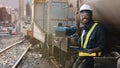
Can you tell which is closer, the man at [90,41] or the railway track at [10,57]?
the man at [90,41]

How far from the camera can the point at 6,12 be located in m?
54.0

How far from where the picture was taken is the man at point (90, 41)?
4.64m

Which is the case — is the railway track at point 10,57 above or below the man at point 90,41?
below

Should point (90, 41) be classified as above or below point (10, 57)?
above

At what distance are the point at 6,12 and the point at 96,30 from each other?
50.5 metres

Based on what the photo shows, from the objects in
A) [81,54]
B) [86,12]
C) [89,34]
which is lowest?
[81,54]

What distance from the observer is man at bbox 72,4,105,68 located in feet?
15.2

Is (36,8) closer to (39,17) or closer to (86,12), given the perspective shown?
(39,17)

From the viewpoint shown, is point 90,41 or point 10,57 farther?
point 10,57

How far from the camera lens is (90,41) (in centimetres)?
473

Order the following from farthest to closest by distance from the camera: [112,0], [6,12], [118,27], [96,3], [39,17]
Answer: [6,12] < [39,17] < [96,3] < [118,27] < [112,0]

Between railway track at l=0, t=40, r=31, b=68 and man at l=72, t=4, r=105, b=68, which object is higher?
man at l=72, t=4, r=105, b=68

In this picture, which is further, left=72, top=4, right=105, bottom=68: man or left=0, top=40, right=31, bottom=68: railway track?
left=0, top=40, right=31, bottom=68: railway track

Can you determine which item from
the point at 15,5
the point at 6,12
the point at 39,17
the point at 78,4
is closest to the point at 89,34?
the point at 78,4
